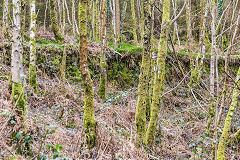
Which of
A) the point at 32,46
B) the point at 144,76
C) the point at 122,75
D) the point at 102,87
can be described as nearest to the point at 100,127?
the point at 144,76

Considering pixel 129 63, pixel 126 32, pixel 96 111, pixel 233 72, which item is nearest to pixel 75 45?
pixel 129 63

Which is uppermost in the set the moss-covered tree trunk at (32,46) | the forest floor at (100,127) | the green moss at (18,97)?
the moss-covered tree trunk at (32,46)

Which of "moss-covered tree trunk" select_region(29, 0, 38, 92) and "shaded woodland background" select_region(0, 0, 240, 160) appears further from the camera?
"moss-covered tree trunk" select_region(29, 0, 38, 92)

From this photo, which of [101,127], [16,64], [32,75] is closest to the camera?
[16,64]

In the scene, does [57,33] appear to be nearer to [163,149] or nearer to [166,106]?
[166,106]

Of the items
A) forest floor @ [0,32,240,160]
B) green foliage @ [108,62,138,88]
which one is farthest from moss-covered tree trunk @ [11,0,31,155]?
green foliage @ [108,62,138,88]

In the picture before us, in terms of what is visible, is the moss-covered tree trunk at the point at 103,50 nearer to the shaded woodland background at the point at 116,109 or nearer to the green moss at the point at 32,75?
the shaded woodland background at the point at 116,109

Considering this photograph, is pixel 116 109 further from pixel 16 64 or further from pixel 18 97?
pixel 16 64

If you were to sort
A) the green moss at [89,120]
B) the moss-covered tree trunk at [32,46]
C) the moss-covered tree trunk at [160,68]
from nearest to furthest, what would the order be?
1. the green moss at [89,120]
2. the moss-covered tree trunk at [160,68]
3. the moss-covered tree trunk at [32,46]

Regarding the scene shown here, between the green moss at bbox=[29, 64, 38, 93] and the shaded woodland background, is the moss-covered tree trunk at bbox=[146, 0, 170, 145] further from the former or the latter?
the green moss at bbox=[29, 64, 38, 93]

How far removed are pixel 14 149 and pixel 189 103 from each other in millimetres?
6380

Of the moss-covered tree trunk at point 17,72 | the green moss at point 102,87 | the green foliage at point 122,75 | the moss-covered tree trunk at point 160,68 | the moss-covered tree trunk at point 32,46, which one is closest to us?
the moss-covered tree trunk at point 17,72

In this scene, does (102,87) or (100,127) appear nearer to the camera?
(100,127)

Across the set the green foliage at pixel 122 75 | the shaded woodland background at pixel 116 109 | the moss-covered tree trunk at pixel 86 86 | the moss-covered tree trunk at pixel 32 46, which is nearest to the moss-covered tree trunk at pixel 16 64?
the shaded woodland background at pixel 116 109
